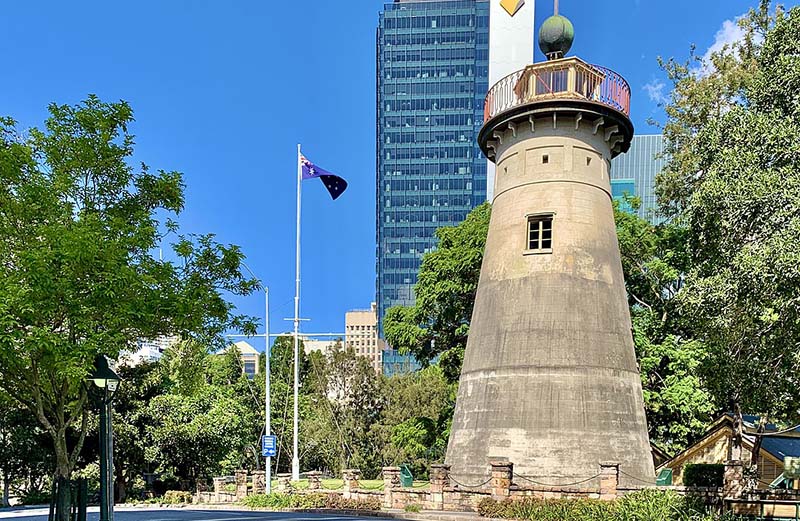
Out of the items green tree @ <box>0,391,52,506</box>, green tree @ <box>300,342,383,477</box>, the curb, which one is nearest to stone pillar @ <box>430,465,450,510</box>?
the curb

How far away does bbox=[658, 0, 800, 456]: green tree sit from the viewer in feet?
48.7

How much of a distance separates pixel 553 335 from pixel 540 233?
11.3ft

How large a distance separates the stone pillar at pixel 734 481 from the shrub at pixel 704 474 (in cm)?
268

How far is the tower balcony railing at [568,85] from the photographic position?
2348 centimetres

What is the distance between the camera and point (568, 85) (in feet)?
77.2

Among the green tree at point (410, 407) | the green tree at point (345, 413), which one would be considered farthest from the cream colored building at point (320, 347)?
the green tree at point (410, 407)

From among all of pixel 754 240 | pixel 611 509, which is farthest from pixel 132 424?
pixel 754 240

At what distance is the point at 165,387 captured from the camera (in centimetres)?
3572

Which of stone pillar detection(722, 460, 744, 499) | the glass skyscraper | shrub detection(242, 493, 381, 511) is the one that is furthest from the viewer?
the glass skyscraper

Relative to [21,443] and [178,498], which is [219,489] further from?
[21,443]

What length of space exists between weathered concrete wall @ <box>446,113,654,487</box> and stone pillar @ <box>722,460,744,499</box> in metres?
2.36

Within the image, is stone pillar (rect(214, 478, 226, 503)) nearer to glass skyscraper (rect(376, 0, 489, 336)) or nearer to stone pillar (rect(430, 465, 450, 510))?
stone pillar (rect(430, 465, 450, 510))

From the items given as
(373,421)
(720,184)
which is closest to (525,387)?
(720,184)

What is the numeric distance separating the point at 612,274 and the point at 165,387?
2374cm
